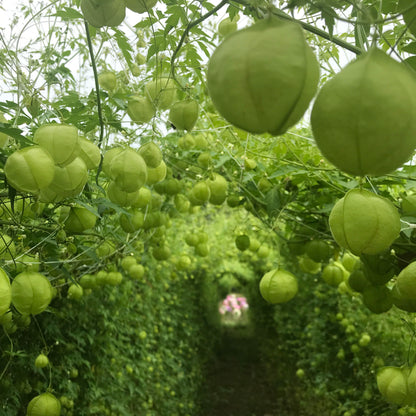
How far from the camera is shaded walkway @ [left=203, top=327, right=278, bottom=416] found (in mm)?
7531

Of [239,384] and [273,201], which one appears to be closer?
[273,201]

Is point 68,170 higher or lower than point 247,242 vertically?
higher

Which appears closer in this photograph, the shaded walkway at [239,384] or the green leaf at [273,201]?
the green leaf at [273,201]

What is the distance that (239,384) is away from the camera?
29.2 feet

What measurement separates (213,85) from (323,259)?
193cm

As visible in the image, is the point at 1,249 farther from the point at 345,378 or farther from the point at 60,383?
the point at 345,378

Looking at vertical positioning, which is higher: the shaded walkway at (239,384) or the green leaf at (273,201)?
the green leaf at (273,201)

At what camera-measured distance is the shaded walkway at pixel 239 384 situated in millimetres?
7531

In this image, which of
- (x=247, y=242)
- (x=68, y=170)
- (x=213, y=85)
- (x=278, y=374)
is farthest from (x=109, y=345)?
(x=278, y=374)

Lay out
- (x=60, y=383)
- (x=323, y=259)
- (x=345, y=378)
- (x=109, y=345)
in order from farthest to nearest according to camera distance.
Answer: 1. (x=345, y=378)
2. (x=109, y=345)
3. (x=60, y=383)
4. (x=323, y=259)

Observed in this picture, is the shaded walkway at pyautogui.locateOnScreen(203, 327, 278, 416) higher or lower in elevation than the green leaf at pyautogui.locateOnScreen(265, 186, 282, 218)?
lower

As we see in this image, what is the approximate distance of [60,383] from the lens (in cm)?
307

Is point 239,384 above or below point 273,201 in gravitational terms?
below

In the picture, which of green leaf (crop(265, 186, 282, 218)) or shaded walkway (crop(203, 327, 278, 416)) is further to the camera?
shaded walkway (crop(203, 327, 278, 416))
